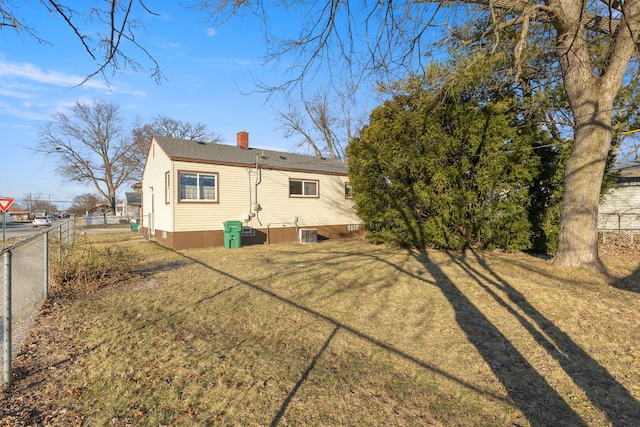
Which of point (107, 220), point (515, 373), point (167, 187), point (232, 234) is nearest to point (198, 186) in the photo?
point (167, 187)

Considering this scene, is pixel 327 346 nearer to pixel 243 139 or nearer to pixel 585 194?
pixel 585 194

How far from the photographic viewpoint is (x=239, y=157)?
14172 mm

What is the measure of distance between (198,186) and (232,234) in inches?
89.6

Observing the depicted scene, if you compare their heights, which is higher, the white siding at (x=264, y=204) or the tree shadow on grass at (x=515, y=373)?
the white siding at (x=264, y=204)

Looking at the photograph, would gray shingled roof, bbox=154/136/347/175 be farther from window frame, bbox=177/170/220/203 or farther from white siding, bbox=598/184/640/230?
white siding, bbox=598/184/640/230

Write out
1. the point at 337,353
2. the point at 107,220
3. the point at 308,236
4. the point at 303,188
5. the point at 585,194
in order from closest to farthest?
the point at 337,353, the point at 585,194, the point at 308,236, the point at 303,188, the point at 107,220

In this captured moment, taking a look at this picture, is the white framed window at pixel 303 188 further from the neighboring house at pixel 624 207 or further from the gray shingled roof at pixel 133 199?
the gray shingled roof at pixel 133 199

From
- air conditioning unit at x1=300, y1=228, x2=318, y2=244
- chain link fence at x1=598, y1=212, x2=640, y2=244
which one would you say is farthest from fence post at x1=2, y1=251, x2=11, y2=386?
chain link fence at x1=598, y1=212, x2=640, y2=244

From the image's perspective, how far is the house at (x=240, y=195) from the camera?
12.3 m

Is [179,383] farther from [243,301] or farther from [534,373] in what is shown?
[534,373]

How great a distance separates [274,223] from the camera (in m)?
14.5

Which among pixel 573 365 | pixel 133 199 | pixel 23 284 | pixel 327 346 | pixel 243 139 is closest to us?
pixel 573 365

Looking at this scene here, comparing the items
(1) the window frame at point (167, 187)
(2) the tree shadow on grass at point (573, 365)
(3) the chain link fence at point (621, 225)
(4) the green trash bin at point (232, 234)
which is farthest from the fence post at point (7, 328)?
(3) the chain link fence at point (621, 225)

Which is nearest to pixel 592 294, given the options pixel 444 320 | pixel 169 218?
pixel 444 320
